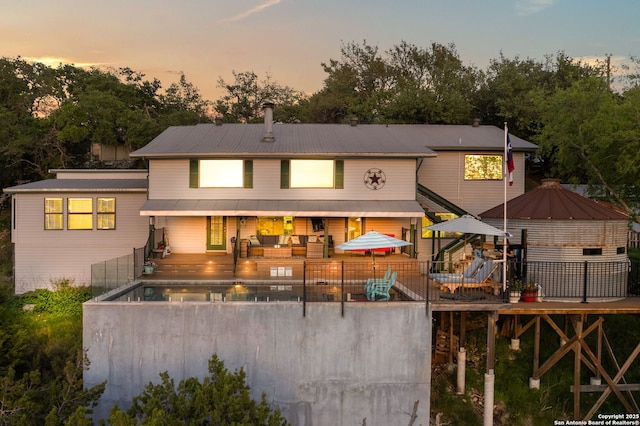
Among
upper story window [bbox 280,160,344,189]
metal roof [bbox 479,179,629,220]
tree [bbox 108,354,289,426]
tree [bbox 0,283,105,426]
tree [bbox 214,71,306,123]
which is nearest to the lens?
tree [bbox 108,354,289,426]

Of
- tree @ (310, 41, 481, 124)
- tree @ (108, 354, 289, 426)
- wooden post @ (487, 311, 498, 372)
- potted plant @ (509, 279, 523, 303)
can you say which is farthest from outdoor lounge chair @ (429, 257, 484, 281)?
tree @ (310, 41, 481, 124)

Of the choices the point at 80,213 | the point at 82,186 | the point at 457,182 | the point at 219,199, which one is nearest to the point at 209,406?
the point at 219,199

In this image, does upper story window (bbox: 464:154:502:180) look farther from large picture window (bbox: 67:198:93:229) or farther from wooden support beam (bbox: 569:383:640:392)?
large picture window (bbox: 67:198:93:229)

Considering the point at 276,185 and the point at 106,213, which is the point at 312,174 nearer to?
the point at 276,185

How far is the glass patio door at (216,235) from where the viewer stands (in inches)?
820

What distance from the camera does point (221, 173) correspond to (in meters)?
19.4

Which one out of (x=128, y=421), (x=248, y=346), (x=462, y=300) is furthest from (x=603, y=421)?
(x=128, y=421)

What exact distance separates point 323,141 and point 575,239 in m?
10.5

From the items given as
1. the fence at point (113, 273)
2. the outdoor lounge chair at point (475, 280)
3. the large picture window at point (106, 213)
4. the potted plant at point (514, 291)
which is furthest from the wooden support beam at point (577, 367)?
the large picture window at point (106, 213)

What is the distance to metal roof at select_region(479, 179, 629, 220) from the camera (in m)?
14.5

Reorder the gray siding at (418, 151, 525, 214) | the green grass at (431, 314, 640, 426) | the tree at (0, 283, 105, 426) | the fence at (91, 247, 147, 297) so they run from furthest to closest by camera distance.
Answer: the gray siding at (418, 151, 525, 214) → the green grass at (431, 314, 640, 426) → the fence at (91, 247, 147, 297) → the tree at (0, 283, 105, 426)

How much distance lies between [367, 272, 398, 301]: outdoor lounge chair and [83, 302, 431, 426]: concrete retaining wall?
58 centimetres

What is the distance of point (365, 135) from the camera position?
22.0 metres

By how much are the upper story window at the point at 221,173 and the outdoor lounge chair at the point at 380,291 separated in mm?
7956
